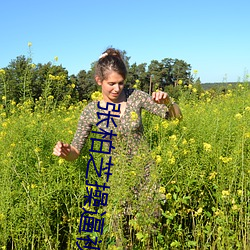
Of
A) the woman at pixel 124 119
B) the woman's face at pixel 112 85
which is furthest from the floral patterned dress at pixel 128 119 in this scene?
the woman's face at pixel 112 85

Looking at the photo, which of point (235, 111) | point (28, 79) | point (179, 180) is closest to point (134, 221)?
point (179, 180)

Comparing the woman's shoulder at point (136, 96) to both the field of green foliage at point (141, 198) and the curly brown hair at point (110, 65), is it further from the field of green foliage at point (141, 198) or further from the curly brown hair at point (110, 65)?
the field of green foliage at point (141, 198)

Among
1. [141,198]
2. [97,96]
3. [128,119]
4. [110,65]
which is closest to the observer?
[141,198]

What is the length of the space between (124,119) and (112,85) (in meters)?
0.25

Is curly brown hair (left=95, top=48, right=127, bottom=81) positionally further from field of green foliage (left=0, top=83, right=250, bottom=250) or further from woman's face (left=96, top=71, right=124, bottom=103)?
field of green foliage (left=0, top=83, right=250, bottom=250)

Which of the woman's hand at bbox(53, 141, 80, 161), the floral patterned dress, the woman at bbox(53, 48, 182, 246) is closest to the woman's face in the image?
the woman at bbox(53, 48, 182, 246)

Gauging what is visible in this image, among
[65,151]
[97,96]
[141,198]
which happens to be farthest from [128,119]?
[141,198]

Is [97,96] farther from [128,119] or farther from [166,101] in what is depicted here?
[166,101]

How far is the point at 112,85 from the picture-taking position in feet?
7.63

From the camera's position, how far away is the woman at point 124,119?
2.07m

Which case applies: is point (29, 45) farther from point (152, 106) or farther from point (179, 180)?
point (179, 180)

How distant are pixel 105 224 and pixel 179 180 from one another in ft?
1.94

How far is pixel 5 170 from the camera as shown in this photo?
2.35m

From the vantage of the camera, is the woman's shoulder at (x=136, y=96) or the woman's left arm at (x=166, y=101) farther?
the woman's shoulder at (x=136, y=96)
